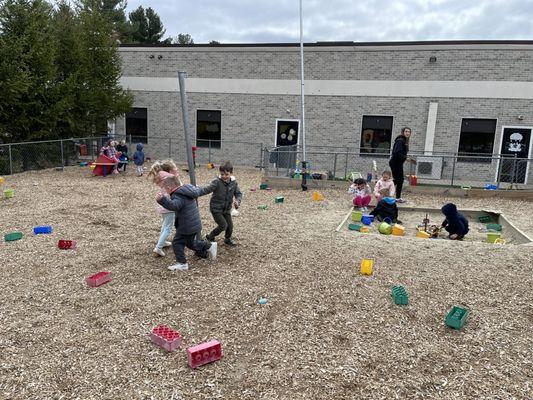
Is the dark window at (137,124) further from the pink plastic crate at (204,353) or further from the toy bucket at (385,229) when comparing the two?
the pink plastic crate at (204,353)

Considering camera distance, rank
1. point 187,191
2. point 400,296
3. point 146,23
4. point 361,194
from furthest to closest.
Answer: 1. point 146,23
2. point 361,194
3. point 187,191
4. point 400,296

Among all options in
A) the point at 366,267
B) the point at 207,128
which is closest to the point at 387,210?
the point at 366,267

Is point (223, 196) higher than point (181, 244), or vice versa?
point (223, 196)

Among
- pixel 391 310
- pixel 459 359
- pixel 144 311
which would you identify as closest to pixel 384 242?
pixel 391 310

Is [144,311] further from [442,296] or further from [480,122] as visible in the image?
[480,122]

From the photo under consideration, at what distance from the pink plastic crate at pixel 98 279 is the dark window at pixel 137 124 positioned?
55.0ft

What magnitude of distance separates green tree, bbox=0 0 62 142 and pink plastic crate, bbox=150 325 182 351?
547 inches

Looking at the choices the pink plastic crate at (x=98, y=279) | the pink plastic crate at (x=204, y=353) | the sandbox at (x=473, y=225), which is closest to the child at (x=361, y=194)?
the sandbox at (x=473, y=225)

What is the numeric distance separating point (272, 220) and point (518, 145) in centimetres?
1295

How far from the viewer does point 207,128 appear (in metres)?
21.3

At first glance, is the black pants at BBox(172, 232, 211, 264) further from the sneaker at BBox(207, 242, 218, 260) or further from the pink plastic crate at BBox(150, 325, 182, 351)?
the pink plastic crate at BBox(150, 325, 182, 351)

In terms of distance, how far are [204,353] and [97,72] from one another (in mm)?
18121

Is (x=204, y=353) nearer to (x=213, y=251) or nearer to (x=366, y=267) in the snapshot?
(x=213, y=251)

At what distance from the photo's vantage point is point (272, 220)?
32.8 ft
